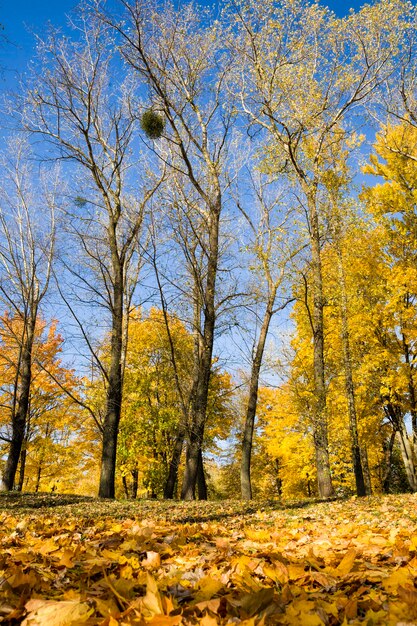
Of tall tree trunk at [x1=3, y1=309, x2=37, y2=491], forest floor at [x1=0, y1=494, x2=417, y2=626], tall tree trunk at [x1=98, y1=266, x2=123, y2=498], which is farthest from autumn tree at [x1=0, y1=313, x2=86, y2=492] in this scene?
forest floor at [x1=0, y1=494, x2=417, y2=626]

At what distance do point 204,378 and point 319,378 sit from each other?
9.45 ft

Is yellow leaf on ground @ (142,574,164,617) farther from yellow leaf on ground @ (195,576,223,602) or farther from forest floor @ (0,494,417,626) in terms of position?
yellow leaf on ground @ (195,576,223,602)

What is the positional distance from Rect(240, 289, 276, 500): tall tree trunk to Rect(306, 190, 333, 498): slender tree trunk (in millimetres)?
2257

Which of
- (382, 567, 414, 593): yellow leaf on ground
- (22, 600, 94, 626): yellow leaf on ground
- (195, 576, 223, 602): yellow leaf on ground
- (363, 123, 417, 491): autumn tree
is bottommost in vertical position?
Answer: (382, 567, 414, 593): yellow leaf on ground

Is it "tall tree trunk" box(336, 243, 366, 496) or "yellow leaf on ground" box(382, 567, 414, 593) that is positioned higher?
"tall tree trunk" box(336, 243, 366, 496)

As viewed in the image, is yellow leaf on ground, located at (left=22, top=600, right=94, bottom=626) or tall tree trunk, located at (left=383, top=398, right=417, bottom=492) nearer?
yellow leaf on ground, located at (left=22, top=600, right=94, bottom=626)

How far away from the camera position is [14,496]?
9.03m

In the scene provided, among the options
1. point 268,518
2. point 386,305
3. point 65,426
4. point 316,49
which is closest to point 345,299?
point 386,305

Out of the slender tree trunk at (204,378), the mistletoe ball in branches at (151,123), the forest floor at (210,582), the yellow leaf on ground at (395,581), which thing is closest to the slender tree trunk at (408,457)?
the slender tree trunk at (204,378)

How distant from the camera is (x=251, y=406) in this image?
12453 millimetres

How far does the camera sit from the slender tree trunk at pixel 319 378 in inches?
391

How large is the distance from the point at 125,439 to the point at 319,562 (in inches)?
637

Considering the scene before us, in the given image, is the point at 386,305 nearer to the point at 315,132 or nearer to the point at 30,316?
the point at 315,132

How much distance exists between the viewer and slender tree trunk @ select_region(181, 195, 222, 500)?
10516 millimetres
